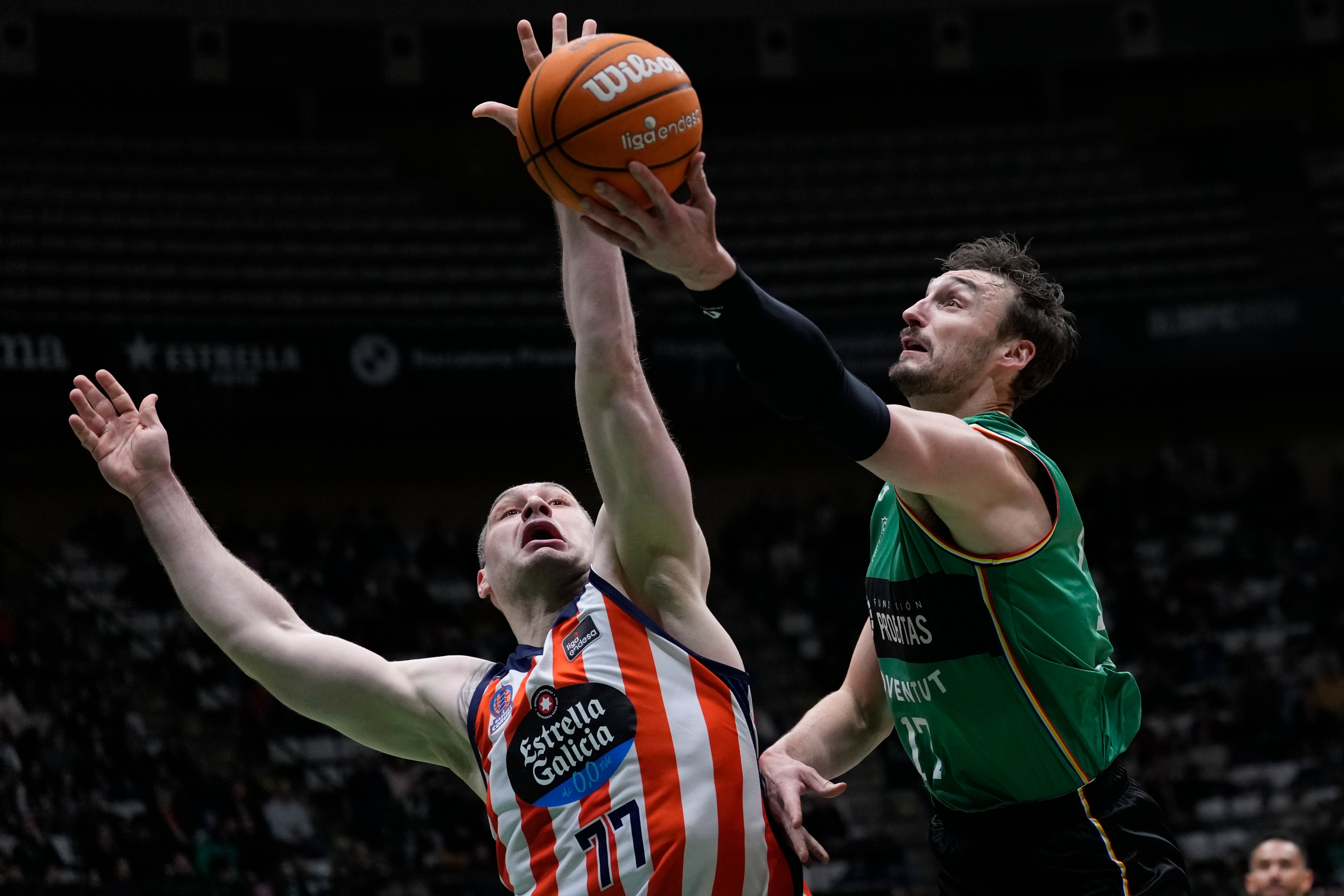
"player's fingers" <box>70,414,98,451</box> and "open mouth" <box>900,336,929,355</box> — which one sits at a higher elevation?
"open mouth" <box>900,336,929,355</box>

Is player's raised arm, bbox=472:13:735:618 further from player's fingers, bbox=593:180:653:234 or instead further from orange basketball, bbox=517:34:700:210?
player's fingers, bbox=593:180:653:234

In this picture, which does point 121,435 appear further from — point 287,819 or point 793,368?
point 287,819

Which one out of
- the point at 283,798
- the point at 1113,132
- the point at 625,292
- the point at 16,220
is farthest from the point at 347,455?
the point at 625,292

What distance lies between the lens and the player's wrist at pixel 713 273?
105 inches

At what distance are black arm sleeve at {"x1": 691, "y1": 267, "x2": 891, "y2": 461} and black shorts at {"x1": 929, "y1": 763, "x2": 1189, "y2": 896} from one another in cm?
114

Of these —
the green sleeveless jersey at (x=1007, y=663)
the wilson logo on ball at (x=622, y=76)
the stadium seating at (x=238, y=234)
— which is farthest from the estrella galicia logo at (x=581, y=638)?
the stadium seating at (x=238, y=234)

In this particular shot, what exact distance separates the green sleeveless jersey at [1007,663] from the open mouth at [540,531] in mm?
1025

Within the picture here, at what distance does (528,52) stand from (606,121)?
83 centimetres

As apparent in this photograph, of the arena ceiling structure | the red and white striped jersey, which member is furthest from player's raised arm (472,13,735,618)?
Result: the arena ceiling structure

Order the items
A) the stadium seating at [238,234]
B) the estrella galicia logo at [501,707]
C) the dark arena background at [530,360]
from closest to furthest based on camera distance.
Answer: the estrella galicia logo at [501,707], the dark arena background at [530,360], the stadium seating at [238,234]

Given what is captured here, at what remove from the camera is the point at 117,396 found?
4.35 metres

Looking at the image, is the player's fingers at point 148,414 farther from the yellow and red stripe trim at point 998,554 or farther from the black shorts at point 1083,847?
the black shorts at point 1083,847

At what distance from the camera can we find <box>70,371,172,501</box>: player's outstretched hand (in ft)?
13.9

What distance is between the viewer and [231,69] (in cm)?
1962
